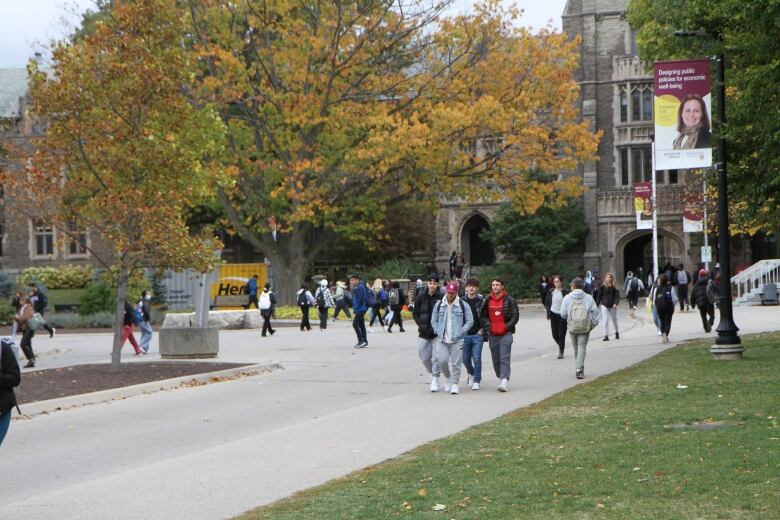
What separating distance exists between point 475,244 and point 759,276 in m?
19.8

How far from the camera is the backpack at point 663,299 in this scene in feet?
89.2

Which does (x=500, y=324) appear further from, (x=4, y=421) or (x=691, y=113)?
(x=4, y=421)

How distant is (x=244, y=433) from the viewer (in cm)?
1426

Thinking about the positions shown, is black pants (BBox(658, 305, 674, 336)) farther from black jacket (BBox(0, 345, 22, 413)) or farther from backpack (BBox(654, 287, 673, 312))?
black jacket (BBox(0, 345, 22, 413))

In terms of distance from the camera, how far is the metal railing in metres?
49.5

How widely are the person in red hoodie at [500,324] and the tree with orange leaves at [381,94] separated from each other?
2016cm

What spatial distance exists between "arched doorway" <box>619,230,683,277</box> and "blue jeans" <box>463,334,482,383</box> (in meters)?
42.6

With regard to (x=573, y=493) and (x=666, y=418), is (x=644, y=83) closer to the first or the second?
(x=666, y=418)

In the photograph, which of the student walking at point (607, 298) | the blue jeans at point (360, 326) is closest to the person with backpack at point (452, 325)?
the blue jeans at point (360, 326)

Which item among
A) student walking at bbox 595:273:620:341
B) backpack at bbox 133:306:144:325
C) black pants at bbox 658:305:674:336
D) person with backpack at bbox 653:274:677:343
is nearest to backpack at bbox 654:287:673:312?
person with backpack at bbox 653:274:677:343

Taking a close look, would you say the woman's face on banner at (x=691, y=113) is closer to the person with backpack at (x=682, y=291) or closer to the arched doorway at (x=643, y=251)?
the person with backpack at (x=682, y=291)

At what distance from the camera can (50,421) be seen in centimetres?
1580

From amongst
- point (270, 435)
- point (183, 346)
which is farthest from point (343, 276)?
point (270, 435)

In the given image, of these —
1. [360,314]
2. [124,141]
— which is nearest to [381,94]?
[360,314]
